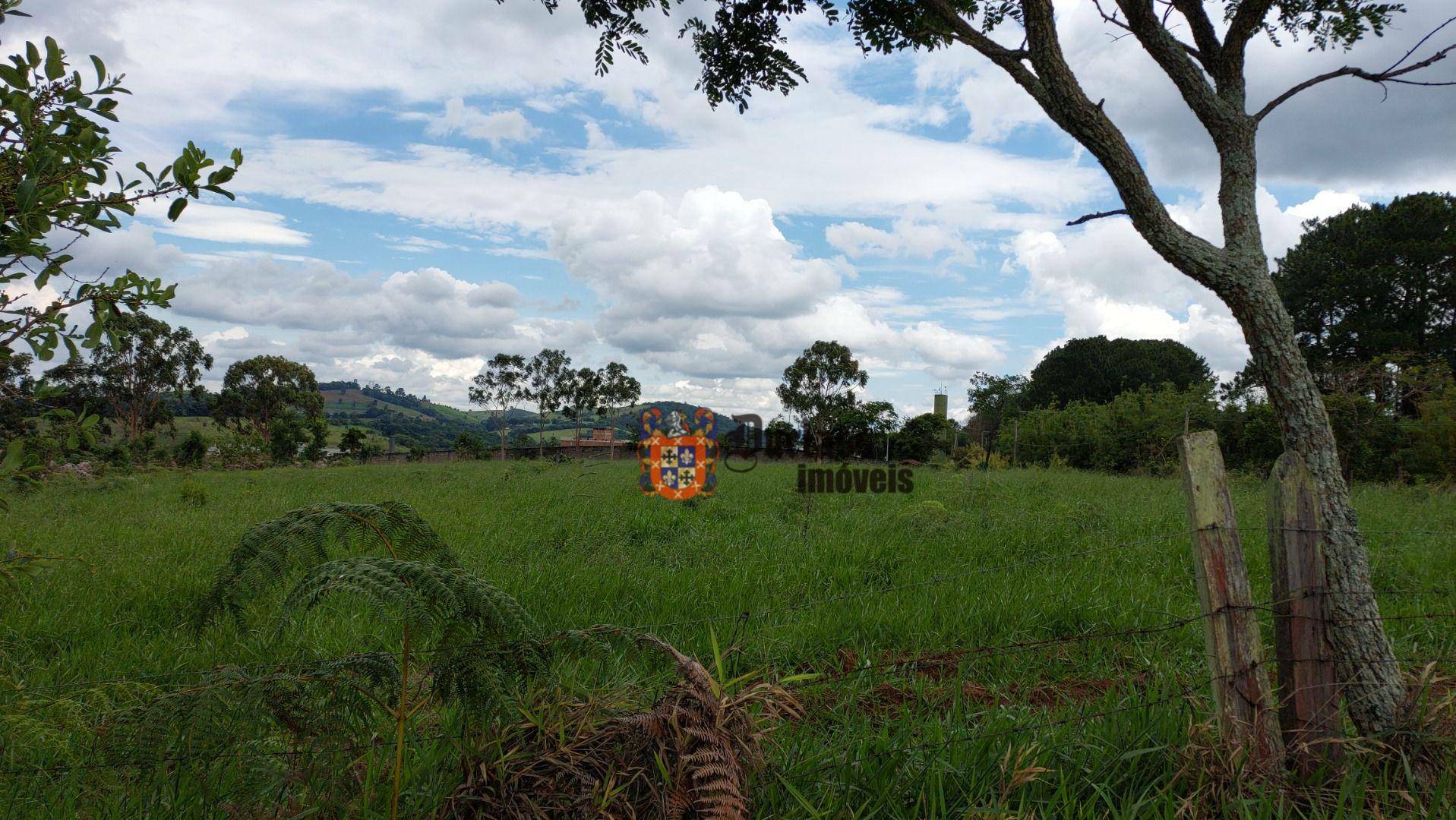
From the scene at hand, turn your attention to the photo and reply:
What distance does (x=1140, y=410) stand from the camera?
19.3 m

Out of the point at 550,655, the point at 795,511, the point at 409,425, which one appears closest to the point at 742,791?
the point at 550,655

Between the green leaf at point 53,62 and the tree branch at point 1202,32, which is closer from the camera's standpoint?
the green leaf at point 53,62

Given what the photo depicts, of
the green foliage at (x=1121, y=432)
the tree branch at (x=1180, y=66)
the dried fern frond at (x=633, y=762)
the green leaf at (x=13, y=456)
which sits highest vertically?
the tree branch at (x=1180, y=66)

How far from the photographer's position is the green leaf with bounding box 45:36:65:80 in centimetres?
214

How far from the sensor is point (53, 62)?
7.08 feet

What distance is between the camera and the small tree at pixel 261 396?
134 ft

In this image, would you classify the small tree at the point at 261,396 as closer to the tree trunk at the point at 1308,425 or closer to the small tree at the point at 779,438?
the small tree at the point at 779,438

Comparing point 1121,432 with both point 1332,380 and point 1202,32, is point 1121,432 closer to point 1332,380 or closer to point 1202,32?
point 1332,380

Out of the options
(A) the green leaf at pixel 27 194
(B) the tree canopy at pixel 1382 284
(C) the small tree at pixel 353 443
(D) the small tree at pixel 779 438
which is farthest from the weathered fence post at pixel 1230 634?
(C) the small tree at pixel 353 443

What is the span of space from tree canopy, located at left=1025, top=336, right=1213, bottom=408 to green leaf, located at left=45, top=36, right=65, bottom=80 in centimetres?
3995

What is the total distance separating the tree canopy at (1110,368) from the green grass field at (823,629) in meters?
30.3

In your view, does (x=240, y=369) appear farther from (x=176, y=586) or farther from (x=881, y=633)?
(x=881, y=633)

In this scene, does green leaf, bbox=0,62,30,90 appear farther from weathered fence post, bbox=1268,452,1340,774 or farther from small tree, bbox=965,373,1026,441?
small tree, bbox=965,373,1026,441

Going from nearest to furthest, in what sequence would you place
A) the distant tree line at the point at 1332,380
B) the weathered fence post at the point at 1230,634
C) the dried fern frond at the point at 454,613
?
the dried fern frond at the point at 454,613, the weathered fence post at the point at 1230,634, the distant tree line at the point at 1332,380
